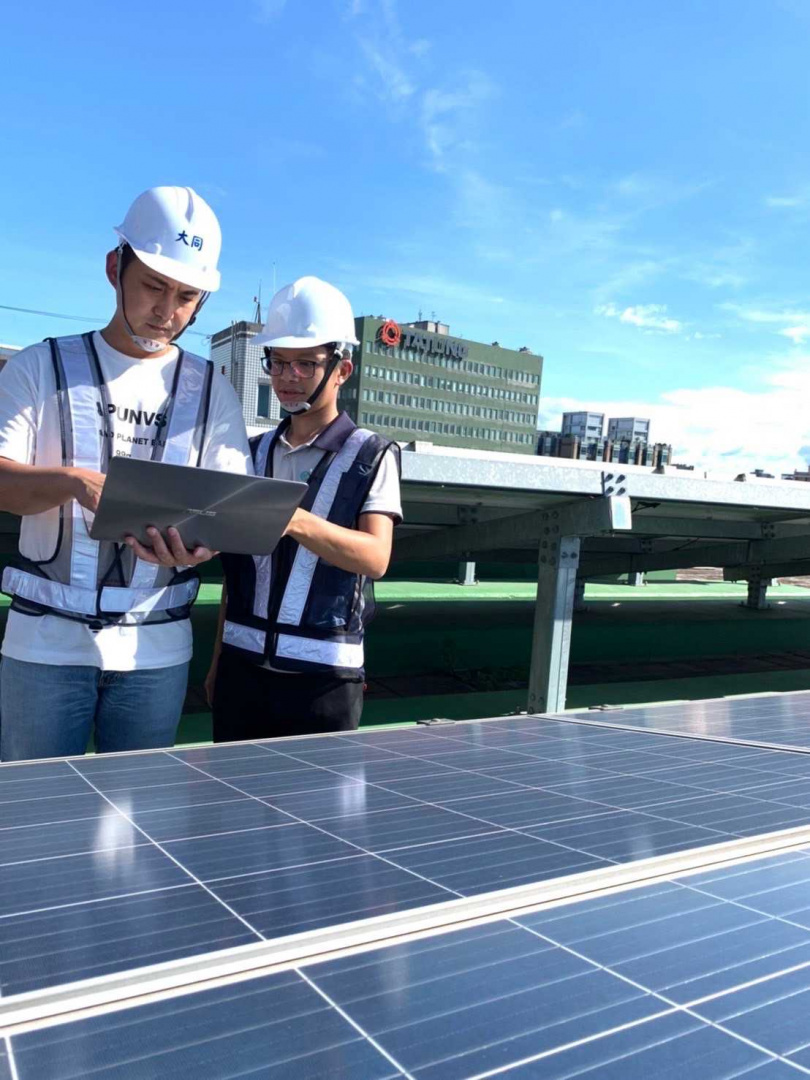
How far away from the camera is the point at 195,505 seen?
7.11 feet

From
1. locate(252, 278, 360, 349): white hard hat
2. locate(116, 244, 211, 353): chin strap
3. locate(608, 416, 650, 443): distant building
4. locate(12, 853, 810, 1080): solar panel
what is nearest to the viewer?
locate(12, 853, 810, 1080): solar panel

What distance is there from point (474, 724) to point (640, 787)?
1004mm

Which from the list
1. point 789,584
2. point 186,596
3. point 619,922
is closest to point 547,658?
point 186,596

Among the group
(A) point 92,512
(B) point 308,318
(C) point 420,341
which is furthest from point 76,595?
(C) point 420,341

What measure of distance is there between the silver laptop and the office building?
105822 mm

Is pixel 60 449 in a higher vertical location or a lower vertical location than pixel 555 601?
higher

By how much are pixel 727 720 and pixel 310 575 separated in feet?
5.85

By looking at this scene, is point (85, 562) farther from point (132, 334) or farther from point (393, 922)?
point (393, 922)

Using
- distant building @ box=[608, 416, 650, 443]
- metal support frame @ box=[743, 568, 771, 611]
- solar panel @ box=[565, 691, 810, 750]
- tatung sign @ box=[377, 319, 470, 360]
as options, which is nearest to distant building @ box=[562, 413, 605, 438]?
distant building @ box=[608, 416, 650, 443]

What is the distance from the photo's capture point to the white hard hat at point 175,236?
2.41 m

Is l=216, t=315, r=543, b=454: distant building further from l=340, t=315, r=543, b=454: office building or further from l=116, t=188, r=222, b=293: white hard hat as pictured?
l=116, t=188, r=222, b=293: white hard hat

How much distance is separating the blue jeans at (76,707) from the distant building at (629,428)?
418 ft

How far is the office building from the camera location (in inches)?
4582

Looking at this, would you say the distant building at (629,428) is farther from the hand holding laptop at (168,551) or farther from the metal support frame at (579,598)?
the hand holding laptop at (168,551)
